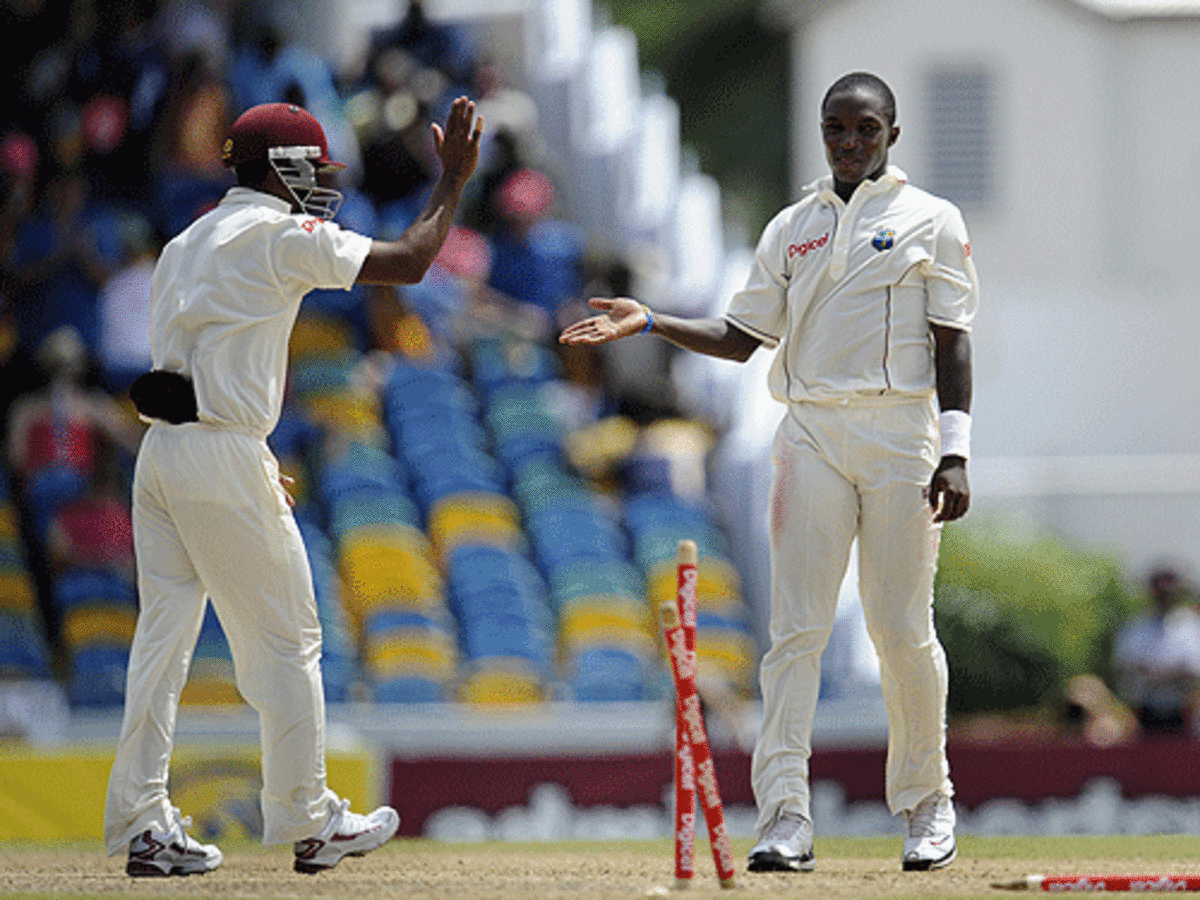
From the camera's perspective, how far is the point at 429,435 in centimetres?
1579

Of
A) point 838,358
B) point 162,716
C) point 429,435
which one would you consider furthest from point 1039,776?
point 162,716

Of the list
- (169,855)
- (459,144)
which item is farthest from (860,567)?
(169,855)

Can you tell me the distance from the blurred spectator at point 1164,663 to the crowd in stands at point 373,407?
280 centimetres

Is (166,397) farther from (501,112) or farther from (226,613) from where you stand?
(501,112)

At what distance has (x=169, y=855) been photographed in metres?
6.81

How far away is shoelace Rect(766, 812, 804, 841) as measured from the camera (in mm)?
6773

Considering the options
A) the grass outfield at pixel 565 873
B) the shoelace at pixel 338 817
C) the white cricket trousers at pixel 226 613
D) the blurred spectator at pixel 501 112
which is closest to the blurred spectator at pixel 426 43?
the blurred spectator at pixel 501 112

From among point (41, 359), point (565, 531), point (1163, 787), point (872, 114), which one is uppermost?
point (872, 114)

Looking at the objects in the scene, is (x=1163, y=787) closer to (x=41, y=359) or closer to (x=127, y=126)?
(x=41, y=359)

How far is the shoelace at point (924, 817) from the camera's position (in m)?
7.03

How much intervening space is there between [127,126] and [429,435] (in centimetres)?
384

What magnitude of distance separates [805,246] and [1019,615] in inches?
449

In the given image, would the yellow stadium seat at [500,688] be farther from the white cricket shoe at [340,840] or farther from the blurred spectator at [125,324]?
the white cricket shoe at [340,840]

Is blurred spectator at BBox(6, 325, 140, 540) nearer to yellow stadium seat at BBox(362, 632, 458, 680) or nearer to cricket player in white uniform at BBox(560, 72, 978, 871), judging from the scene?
yellow stadium seat at BBox(362, 632, 458, 680)
